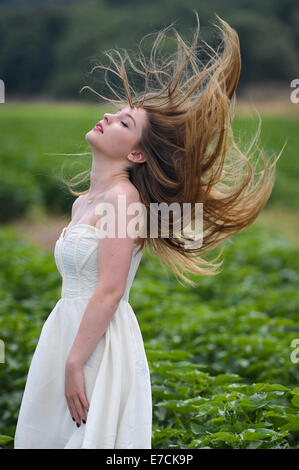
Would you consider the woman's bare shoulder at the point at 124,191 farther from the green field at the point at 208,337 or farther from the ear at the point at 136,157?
the green field at the point at 208,337

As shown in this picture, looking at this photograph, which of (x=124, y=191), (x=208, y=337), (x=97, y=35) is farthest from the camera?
(x=97, y=35)

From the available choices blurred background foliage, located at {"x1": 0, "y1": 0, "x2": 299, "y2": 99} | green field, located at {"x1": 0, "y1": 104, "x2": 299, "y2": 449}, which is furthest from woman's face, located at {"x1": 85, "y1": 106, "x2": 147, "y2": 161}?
blurred background foliage, located at {"x1": 0, "y1": 0, "x2": 299, "y2": 99}

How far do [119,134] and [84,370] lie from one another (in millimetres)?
872

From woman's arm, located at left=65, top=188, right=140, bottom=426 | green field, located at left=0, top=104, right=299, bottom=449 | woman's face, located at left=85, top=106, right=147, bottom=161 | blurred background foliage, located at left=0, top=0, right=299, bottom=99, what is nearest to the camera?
woman's arm, located at left=65, top=188, right=140, bottom=426

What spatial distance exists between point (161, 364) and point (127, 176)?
4.66ft

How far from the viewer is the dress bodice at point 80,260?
7.91ft

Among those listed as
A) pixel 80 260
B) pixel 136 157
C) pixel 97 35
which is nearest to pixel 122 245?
pixel 80 260

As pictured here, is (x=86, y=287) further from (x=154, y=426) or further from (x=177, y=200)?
(x=154, y=426)

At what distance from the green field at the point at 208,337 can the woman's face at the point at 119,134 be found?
0.58m

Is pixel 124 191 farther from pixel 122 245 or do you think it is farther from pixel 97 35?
Answer: pixel 97 35

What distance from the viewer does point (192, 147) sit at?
2520 mm

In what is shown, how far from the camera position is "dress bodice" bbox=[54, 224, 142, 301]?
2.41 m

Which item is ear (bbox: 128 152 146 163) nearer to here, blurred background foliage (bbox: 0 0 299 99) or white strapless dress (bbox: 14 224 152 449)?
white strapless dress (bbox: 14 224 152 449)

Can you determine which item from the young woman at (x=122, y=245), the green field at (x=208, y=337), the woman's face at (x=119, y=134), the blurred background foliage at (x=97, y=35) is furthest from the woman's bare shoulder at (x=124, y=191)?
the blurred background foliage at (x=97, y=35)
